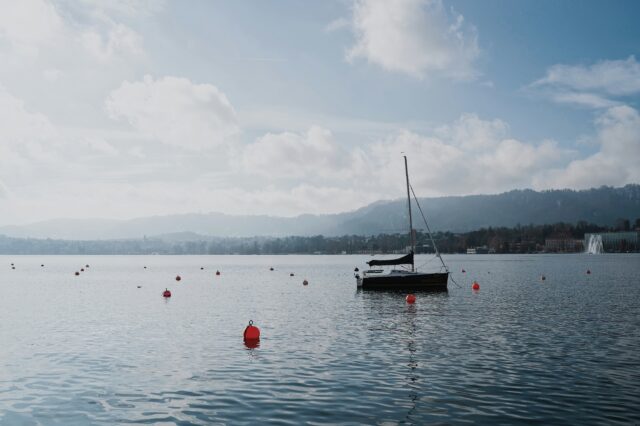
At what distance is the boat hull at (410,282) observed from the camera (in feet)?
254

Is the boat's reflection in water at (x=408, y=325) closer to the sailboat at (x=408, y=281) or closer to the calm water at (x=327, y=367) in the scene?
the calm water at (x=327, y=367)

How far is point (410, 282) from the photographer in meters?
77.6

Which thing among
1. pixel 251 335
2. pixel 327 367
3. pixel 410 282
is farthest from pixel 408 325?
pixel 410 282

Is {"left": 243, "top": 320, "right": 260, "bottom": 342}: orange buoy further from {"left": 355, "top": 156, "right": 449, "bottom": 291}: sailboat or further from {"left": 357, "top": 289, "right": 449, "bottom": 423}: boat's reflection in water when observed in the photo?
{"left": 355, "top": 156, "right": 449, "bottom": 291}: sailboat

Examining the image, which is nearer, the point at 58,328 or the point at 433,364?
the point at 433,364

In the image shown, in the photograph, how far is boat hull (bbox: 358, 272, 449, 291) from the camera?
3054 inches

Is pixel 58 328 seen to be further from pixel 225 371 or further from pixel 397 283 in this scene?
pixel 397 283

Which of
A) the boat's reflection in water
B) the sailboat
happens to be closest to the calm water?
the boat's reflection in water

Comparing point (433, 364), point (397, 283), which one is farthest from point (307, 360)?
point (397, 283)

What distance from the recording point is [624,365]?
2767 cm

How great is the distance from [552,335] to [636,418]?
19.1m

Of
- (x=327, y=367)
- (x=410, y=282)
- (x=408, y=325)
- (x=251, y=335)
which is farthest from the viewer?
(x=410, y=282)

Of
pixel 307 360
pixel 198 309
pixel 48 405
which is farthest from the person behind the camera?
pixel 198 309

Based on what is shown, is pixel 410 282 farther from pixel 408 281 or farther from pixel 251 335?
pixel 251 335
